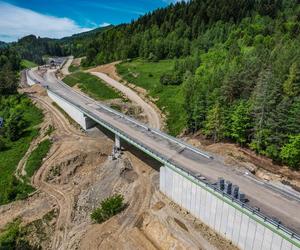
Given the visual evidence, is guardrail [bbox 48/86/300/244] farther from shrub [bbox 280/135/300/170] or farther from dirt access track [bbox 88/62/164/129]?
dirt access track [bbox 88/62/164/129]

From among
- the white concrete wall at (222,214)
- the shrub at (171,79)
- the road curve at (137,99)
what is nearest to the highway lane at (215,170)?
the white concrete wall at (222,214)

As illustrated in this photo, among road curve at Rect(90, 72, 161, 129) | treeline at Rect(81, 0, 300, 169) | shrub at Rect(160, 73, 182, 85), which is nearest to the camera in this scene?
treeline at Rect(81, 0, 300, 169)

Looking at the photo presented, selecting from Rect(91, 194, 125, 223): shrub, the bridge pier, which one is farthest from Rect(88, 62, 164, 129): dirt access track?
Rect(91, 194, 125, 223): shrub

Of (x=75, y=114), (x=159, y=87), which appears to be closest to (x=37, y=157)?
(x=75, y=114)

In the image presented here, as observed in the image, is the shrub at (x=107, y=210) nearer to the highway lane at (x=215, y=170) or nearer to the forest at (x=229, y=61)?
the highway lane at (x=215, y=170)

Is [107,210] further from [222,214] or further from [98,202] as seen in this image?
[222,214]

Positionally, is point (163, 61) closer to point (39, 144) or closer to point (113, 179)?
point (39, 144)
